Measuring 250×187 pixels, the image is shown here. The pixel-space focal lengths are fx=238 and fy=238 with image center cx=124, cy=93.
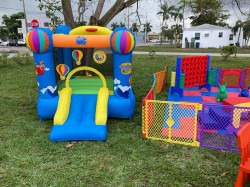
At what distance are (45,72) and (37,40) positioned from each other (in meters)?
0.75

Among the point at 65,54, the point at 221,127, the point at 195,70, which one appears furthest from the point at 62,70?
the point at 195,70

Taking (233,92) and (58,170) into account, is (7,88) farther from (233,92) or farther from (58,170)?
(233,92)

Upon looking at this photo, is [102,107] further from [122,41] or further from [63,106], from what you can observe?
[122,41]

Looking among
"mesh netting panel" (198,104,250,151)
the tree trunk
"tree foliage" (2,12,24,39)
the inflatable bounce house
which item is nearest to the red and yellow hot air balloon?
the inflatable bounce house

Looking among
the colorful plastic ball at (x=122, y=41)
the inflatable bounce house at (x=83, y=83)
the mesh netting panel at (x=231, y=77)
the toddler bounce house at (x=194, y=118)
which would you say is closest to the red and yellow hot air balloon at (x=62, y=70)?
the inflatable bounce house at (x=83, y=83)

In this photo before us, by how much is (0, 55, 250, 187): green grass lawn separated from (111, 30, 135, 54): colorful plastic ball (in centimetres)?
172

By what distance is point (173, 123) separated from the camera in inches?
179

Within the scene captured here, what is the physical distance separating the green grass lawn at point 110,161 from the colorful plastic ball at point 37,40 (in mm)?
1760

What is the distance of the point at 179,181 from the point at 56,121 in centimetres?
272

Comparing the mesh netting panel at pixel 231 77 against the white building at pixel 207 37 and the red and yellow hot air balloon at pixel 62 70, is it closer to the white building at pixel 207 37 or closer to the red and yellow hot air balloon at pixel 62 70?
the red and yellow hot air balloon at pixel 62 70

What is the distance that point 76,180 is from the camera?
345cm

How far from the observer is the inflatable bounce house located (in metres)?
5.09

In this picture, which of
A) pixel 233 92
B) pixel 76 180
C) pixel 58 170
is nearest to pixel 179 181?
pixel 76 180

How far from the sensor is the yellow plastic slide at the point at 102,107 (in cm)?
491
